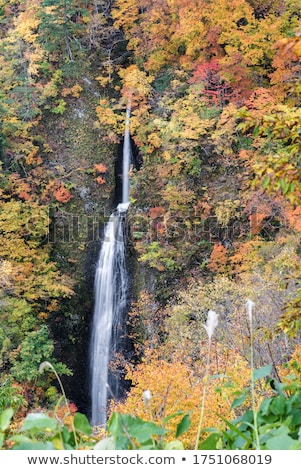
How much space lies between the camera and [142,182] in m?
15.3

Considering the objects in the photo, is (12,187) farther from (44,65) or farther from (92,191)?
(44,65)

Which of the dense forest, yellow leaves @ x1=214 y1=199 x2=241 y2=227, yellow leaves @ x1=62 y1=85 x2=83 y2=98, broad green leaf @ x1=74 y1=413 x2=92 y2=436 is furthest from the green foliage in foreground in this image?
yellow leaves @ x1=62 y1=85 x2=83 y2=98

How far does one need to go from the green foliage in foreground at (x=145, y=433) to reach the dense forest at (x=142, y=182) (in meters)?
6.81

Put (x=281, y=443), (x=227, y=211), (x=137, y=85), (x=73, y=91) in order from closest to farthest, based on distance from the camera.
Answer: (x=281, y=443) < (x=227, y=211) < (x=137, y=85) < (x=73, y=91)

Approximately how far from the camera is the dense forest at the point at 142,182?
11492 mm

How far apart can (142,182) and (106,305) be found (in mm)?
4278

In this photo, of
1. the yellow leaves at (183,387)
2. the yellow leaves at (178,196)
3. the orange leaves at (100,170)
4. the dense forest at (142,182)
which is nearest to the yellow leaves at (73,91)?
the dense forest at (142,182)

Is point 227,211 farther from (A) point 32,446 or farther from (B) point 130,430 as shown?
(A) point 32,446

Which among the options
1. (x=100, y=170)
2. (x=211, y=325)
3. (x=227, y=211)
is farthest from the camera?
(x=100, y=170)

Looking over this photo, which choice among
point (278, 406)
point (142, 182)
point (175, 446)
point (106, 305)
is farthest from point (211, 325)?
point (142, 182)

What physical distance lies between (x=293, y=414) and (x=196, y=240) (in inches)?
481

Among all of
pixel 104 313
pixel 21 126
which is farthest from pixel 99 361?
pixel 21 126

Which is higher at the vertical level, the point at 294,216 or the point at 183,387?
the point at 294,216

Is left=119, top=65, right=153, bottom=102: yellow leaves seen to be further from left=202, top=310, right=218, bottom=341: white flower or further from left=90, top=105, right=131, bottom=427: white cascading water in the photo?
left=202, top=310, right=218, bottom=341: white flower
